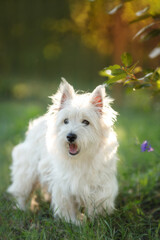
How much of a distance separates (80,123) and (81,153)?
11.7 inches

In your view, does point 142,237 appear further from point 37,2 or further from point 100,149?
point 37,2

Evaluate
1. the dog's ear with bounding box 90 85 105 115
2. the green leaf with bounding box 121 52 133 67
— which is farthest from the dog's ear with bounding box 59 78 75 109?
the green leaf with bounding box 121 52 133 67

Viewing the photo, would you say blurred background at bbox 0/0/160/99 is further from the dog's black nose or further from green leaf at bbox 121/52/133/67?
green leaf at bbox 121/52/133/67

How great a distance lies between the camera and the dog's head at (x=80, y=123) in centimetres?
318

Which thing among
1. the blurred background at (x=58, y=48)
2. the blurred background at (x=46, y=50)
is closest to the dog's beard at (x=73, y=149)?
the blurred background at (x=58, y=48)

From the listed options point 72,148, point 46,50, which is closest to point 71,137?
point 72,148

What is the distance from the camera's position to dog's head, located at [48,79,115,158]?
3.18 meters

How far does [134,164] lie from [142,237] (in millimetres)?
2588

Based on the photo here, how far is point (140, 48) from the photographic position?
13891 millimetres

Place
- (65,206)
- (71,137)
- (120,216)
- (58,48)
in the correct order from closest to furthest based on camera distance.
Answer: (71,137) < (120,216) < (65,206) < (58,48)

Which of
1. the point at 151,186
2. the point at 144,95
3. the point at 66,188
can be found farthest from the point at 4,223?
the point at 144,95

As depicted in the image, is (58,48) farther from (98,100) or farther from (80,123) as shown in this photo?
(80,123)

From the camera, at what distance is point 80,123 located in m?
3.29

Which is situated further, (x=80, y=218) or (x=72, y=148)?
(x=80, y=218)
